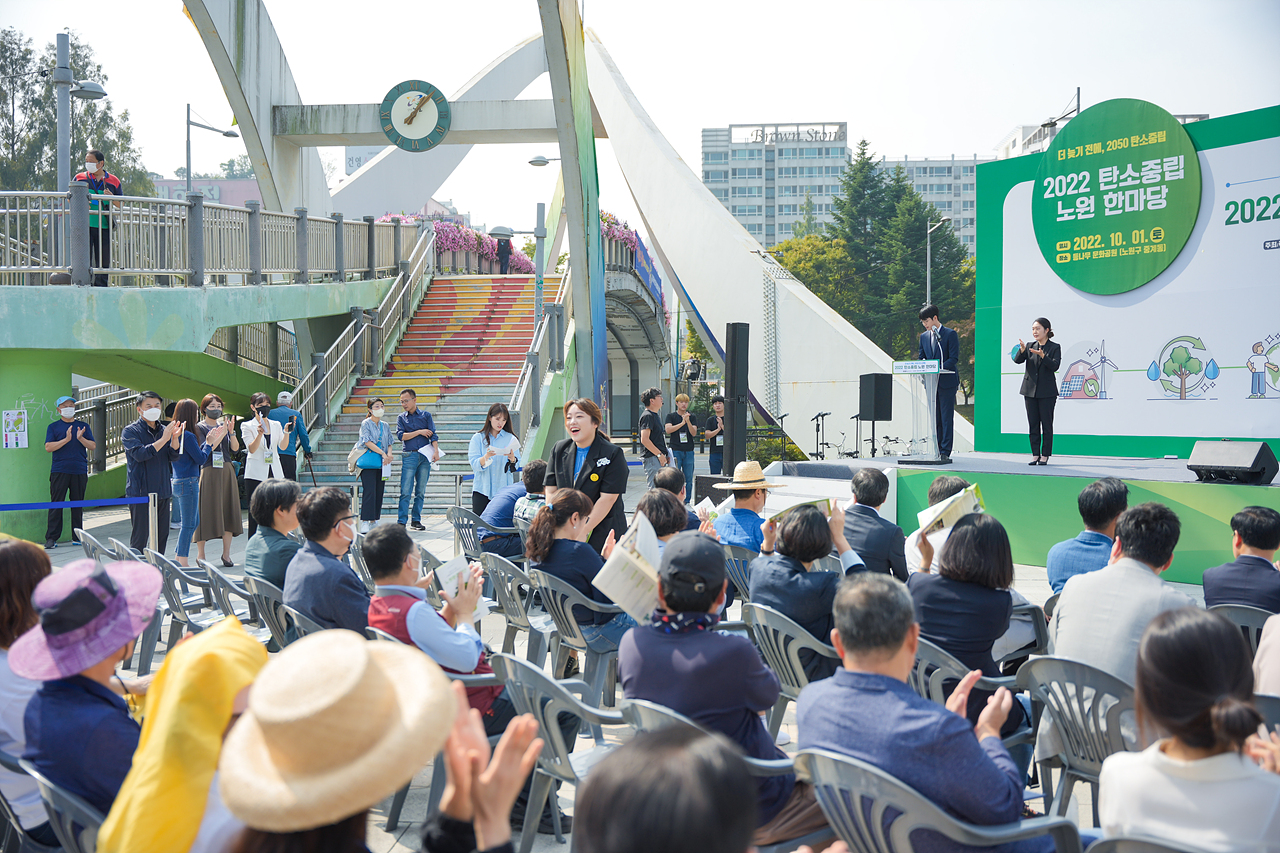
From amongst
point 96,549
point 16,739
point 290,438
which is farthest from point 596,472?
point 290,438

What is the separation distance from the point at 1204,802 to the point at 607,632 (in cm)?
273

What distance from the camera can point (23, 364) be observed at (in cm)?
991

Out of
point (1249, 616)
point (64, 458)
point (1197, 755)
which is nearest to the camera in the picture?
point (1197, 755)

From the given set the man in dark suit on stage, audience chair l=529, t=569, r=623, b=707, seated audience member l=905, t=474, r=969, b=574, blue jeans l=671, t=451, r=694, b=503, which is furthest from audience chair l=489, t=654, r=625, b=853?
blue jeans l=671, t=451, r=694, b=503

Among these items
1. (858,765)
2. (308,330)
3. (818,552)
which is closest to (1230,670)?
(858,765)

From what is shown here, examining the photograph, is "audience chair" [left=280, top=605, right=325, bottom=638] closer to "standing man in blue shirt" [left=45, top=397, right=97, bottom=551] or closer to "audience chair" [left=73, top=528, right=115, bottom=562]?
"audience chair" [left=73, top=528, right=115, bottom=562]

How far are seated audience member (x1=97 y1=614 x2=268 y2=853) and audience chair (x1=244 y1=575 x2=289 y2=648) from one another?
2.35 m

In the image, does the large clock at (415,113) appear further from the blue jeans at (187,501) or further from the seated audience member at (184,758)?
the seated audience member at (184,758)

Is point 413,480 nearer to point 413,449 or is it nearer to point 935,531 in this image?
point 413,449

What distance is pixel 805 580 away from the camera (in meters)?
3.49

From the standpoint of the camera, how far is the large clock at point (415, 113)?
1731 cm

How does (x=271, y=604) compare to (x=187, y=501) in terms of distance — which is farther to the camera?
(x=187, y=501)

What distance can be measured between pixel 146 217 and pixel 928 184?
5576 inches

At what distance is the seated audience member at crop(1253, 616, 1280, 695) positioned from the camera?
2596 millimetres
